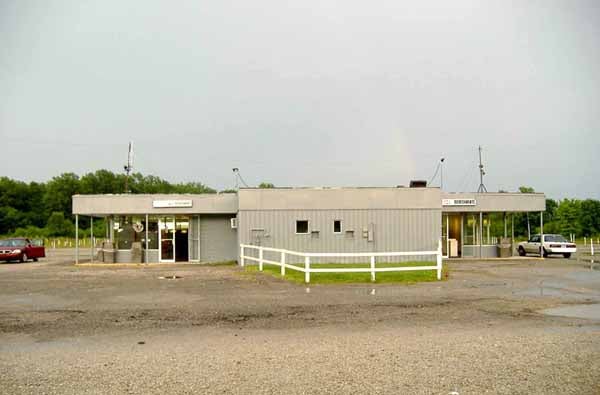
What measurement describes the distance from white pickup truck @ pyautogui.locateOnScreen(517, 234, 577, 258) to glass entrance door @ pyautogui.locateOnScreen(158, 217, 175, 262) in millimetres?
20418

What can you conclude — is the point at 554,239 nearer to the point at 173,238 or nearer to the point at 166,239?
the point at 173,238

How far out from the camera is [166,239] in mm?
33781

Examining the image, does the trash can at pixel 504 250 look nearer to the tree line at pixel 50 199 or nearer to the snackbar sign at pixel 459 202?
the snackbar sign at pixel 459 202

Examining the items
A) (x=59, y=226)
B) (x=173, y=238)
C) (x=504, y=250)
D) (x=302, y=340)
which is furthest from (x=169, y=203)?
(x=59, y=226)

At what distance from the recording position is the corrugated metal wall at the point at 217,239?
33562 millimetres

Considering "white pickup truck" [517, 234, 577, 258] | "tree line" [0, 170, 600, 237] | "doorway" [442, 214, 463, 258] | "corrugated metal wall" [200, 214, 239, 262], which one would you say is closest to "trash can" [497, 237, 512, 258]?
"white pickup truck" [517, 234, 577, 258]

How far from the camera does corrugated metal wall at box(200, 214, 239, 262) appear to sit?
33.6 m

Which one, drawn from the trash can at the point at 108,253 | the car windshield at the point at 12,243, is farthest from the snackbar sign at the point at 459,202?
the car windshield at the point at 12,243

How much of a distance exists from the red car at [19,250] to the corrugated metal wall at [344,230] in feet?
44.5

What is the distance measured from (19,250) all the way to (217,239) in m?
11.3

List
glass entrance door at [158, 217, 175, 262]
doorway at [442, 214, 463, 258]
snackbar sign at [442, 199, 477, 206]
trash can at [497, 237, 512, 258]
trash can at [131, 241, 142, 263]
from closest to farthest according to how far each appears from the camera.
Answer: trash can at [131, 241, 142, 263], glass entrance door at [158, 217, 175, 262], snackbar sign at [442, 199, 477, 206], doorway at [442, 214, 463, 258], trash can at [497, 237, 512, 258]

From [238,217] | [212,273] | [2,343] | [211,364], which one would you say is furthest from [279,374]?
[238,217]

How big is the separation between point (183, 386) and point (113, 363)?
1.58 meters

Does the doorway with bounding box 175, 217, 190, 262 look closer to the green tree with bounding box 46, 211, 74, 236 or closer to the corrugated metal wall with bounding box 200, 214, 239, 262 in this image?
the corrugated metal wall with bounding box 200, 214, 239, 262
